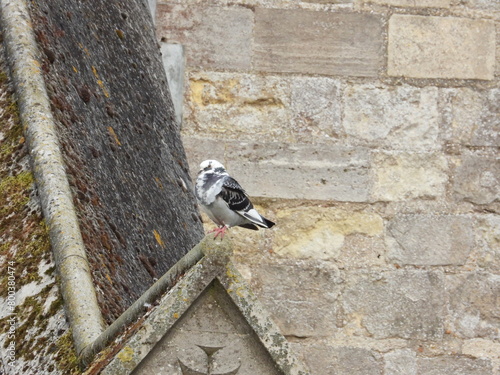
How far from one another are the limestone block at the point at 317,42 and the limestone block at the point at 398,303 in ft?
2.89

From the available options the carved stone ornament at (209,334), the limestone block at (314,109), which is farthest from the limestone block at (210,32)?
the carved stone ornament at (209,334)

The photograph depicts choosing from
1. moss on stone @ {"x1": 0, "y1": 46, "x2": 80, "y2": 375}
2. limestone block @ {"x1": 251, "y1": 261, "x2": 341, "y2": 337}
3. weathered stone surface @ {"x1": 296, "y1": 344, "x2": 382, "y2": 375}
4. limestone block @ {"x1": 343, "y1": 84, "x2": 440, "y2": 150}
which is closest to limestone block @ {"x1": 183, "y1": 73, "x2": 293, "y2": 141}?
limestone block @ {"x1": 343, "y1": 84, "x2": 440, "y2": 150}

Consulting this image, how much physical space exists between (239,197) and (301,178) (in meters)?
2.06

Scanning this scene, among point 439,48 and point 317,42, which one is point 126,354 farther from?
point 439,48

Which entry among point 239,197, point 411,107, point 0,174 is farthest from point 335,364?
point 0,174

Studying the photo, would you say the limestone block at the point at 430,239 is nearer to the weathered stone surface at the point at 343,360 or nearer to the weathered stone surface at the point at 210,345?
the weathered stone surface at the point at 343,360

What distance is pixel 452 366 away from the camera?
4.82 m

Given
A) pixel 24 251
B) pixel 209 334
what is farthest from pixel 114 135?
pixel 209 334

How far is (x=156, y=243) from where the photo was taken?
10.4 ft

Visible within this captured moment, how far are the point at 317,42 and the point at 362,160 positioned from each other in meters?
0.54

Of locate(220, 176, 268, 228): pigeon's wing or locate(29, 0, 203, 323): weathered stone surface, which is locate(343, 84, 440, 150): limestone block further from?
locate(220, 176, 268, 228): pigeon's wing

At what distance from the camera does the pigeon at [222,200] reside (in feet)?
9.21

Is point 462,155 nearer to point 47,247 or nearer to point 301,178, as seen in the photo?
point 301,178

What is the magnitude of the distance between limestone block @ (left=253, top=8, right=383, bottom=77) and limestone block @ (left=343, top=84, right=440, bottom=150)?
107 millimetres
